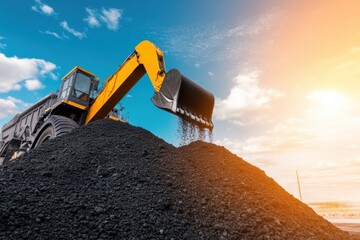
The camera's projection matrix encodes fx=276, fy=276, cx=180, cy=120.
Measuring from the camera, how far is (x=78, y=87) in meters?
7.82

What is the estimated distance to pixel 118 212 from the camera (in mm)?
3072

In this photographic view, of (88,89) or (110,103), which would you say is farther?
(88,89)

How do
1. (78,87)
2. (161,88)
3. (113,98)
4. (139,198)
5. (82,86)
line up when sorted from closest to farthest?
(139,198) → (161,88) → (113,98) → (78,87) → (82,86)

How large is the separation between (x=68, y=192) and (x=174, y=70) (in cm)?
280

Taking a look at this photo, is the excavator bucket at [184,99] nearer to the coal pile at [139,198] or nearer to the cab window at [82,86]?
the coal pile at [139,198]

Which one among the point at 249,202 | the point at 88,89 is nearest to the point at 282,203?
the point at 249,202

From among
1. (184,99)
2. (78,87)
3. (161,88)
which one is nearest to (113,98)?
(78,87)

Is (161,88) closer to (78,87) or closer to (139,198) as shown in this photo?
(139,198)

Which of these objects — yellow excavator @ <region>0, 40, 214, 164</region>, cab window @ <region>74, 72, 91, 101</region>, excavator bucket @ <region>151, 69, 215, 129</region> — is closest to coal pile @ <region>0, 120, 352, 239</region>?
excavator bucket @ <region>151, 69, 215, 129</region>

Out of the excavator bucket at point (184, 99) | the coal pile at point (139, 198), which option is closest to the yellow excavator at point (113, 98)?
the excavator bucket at point (184, 99)

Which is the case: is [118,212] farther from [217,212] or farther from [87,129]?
[87,129]

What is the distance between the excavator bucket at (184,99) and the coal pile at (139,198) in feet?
2.28

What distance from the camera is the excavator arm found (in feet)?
16.3

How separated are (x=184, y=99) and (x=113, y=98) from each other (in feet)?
8.24
